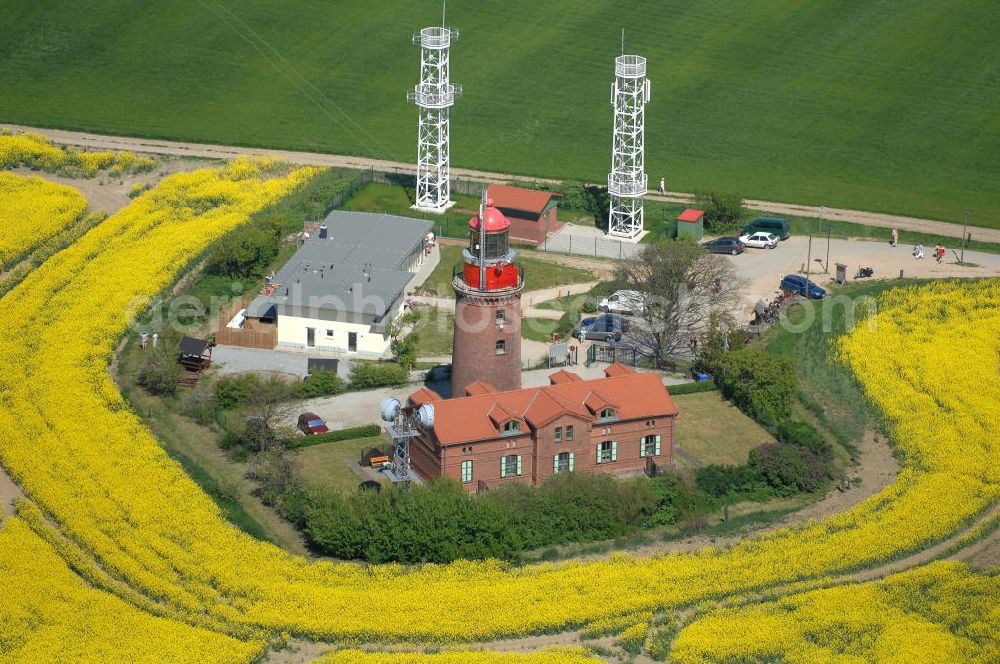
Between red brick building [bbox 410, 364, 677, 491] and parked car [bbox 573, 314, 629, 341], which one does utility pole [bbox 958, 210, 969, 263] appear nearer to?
parked car [bbox 573, 314, 629, 341]

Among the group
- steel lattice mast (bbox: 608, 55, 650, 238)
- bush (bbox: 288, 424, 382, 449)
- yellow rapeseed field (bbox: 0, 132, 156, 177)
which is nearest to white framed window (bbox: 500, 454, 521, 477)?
bush (bbox: 288, 424, 382, 449)

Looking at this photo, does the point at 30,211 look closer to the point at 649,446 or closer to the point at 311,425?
the point at 311,425

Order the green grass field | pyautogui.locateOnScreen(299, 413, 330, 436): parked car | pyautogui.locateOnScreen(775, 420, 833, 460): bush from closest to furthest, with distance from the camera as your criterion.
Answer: pyautogui.locateOnScreen(775, 420, 833, 460): bush < pyautogui.locateOnScreen(299, 413, 330, 436): parked car < the green grass field

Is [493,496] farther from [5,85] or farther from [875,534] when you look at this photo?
[5,85]

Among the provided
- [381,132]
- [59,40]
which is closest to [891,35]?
[381,132]

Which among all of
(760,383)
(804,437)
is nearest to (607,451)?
(804,437)
